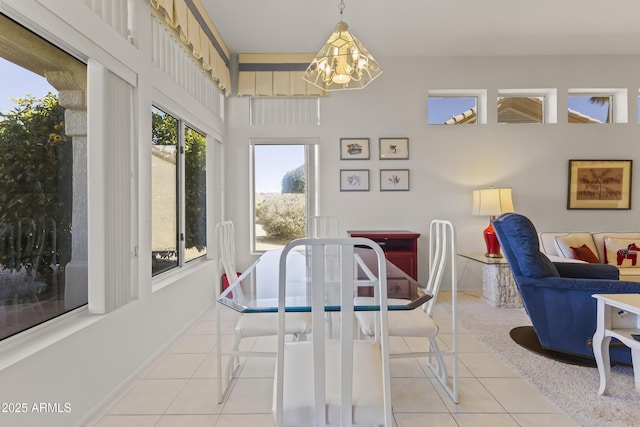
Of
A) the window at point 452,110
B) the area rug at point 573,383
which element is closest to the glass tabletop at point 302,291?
the area rug at point 573,383

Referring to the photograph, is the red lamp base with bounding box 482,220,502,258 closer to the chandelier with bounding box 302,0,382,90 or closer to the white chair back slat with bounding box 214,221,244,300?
the chandelier with bounding box 302,0,382,90

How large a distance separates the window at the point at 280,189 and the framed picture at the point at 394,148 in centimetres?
90

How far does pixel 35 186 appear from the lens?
5.20 feet

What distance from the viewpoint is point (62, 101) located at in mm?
1743

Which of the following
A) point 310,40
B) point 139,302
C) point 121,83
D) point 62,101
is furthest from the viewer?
point 310,40

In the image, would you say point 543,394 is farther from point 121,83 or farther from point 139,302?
point 121,83

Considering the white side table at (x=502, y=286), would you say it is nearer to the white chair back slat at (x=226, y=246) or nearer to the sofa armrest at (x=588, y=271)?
the sofa armrest at (x=588, y=271)

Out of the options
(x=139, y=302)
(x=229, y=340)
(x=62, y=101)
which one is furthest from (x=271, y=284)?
(x=62, y=101)

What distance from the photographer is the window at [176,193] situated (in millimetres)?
2734

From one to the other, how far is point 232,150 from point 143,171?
2043mm

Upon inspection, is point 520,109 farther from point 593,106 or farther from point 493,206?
point 493,206

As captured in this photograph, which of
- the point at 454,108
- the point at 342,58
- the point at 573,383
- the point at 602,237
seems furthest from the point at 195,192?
→ the point at 602,237

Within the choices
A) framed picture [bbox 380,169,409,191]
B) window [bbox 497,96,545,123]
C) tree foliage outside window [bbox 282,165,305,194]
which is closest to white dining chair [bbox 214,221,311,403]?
tree foliage outside window [bbox 282,165,305,194]

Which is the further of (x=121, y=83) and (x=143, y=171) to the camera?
(x=143, y=171)
